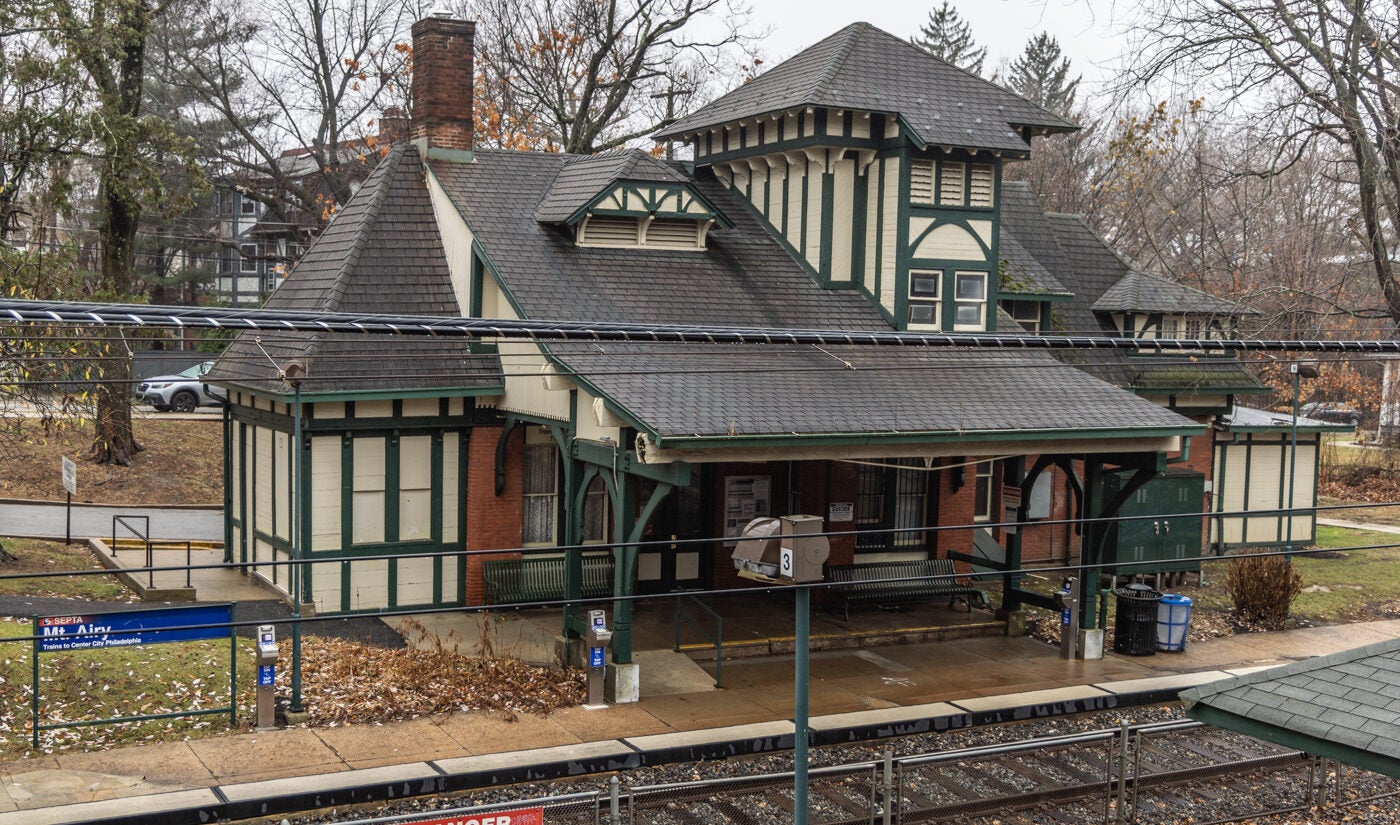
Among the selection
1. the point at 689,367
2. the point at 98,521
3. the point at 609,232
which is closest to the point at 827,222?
the point at 609,232

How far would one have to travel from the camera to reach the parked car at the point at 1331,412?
165 feet

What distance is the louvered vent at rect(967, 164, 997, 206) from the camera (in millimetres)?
21562

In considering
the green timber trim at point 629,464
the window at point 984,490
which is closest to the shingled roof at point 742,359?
the green timber trim at point 629,464

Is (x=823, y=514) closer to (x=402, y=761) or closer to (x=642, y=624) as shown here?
(x=642, y=624)

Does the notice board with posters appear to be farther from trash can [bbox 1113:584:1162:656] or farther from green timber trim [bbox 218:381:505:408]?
trash can [bbox 1113:584:1162:656]

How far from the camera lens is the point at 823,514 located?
21.4 meters

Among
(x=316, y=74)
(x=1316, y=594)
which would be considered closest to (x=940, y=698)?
(x=1316, y=594)

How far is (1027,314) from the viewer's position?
24875 millimetres

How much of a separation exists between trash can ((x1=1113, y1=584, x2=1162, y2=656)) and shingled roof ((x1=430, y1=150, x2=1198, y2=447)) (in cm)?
272

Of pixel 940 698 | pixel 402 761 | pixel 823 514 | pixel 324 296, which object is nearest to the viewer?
pixel 402 761

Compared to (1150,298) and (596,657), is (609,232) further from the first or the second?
(1150,298)

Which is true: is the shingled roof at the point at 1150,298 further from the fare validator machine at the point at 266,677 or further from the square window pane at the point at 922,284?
the fare validator machine at the point at 266,677

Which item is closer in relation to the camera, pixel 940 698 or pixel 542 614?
pixel 940 698

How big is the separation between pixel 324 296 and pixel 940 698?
433 inches
